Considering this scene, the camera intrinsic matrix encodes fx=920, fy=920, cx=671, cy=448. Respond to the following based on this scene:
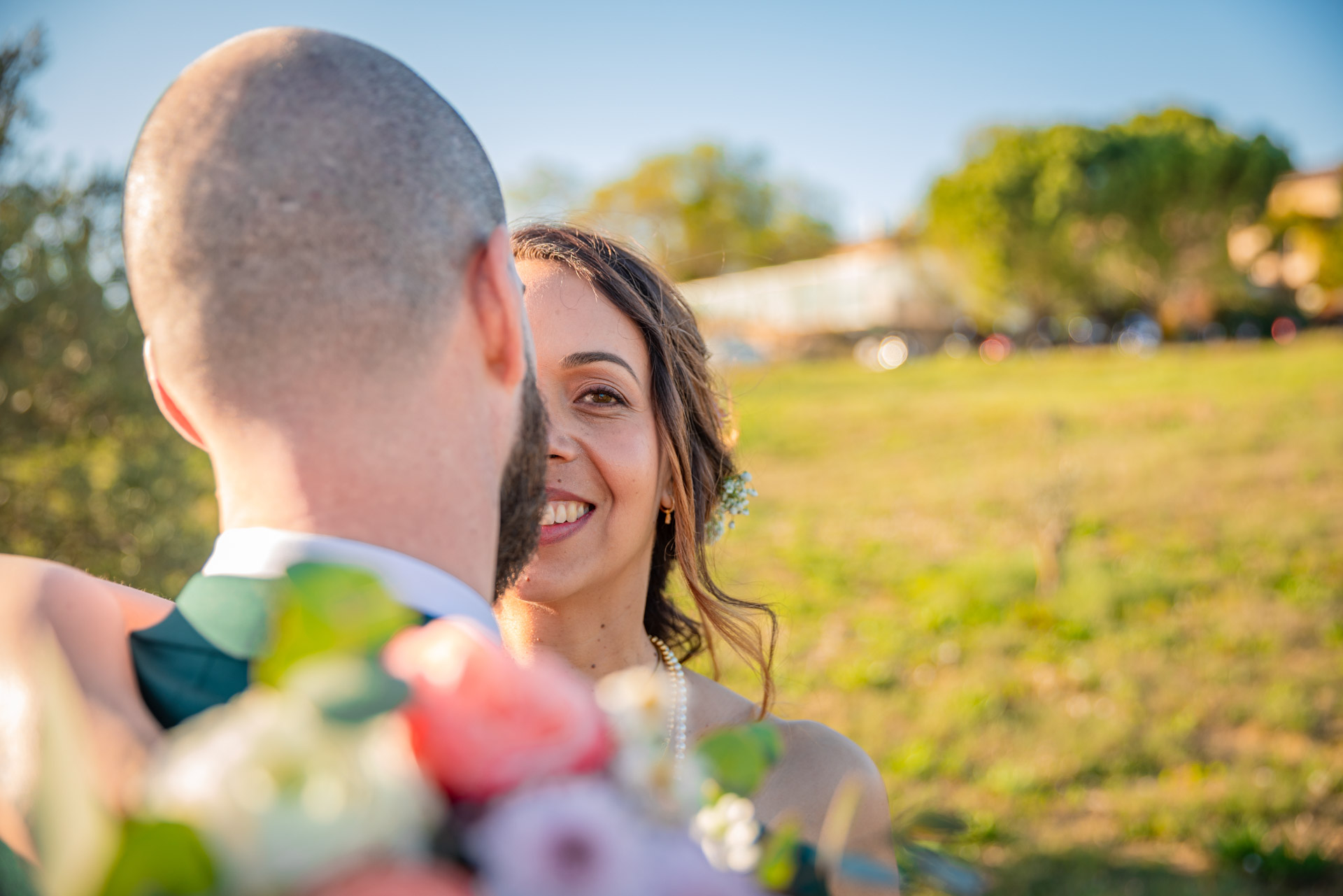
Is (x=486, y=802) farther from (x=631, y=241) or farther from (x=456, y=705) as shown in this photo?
(x=631, y=241)

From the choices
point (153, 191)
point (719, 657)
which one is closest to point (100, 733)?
point (153, 191)

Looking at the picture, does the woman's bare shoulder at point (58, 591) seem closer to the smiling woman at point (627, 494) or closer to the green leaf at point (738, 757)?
the green leaf at point (738, 757)

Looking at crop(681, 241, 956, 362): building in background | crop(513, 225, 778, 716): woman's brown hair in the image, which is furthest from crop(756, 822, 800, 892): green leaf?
crop(681, 241, 956, 362): building in background

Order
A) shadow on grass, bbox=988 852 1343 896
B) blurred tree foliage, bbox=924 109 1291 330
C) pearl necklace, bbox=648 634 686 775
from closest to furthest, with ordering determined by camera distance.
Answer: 1. pearl necklace, bbox=648 634 686 775
2. shadow on grass, bbox=988 852 1343 896
3. blurred tree foliage, bbox=924 109 1291 330

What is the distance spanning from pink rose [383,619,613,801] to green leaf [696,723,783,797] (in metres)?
0.18

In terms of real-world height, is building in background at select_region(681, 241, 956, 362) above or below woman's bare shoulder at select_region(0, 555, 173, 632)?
below

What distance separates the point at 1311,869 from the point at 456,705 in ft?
18.4

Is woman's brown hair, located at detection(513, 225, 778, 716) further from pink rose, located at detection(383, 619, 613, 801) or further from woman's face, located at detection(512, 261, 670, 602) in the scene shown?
pink rose, located at detection(383, 619, 613, 801)

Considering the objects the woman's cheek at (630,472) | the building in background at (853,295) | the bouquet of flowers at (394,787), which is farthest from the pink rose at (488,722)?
the building in background at (853,295)

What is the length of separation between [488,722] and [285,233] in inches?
28.9

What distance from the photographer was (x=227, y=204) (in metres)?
1.16

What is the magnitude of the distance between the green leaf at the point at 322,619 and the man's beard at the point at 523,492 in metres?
0.57

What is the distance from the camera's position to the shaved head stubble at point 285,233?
116 centimetres

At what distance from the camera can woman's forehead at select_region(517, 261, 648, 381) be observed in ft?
8.91
